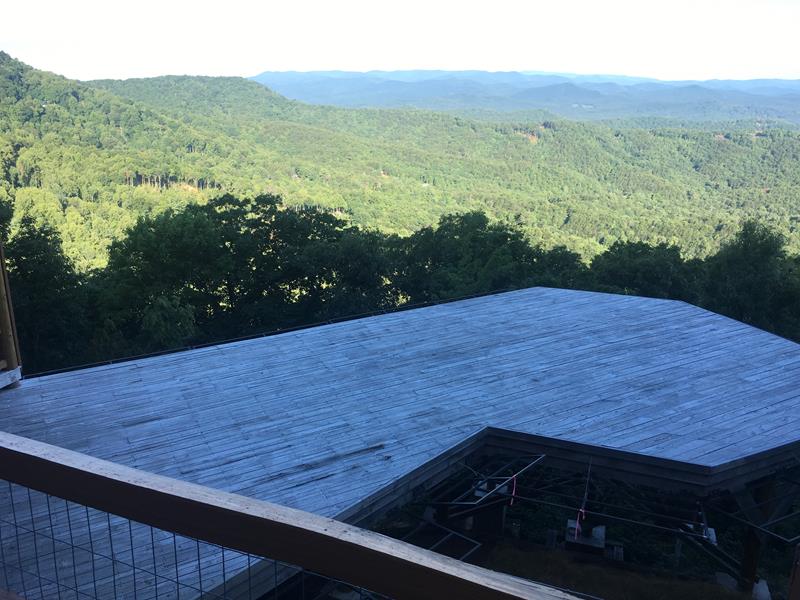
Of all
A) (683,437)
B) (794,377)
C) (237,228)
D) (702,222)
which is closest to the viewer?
(683,437)

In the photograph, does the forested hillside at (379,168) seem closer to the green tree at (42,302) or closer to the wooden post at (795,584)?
the green tree at (42,302)

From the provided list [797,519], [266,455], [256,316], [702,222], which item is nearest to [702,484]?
[266,455]

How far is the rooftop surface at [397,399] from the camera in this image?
634 cm

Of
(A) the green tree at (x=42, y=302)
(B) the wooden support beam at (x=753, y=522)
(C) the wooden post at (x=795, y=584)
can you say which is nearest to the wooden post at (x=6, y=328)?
(A) the green tree at (x=42, y=302)

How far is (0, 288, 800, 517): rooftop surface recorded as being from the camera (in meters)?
6.34

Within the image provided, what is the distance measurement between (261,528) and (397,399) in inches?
262

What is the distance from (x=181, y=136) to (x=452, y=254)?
275 feet

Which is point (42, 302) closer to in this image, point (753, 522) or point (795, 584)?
point (753, 522)

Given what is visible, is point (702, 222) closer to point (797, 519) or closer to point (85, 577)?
point (797, 519)

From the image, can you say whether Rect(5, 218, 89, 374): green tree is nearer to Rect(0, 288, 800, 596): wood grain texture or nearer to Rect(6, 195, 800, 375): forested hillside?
Rect(6, 195, 800, 375): forested hillside

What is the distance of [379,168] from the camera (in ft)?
346

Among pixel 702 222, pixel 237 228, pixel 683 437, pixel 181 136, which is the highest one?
pixel 181 136

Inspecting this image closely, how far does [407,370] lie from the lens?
857 centimetres

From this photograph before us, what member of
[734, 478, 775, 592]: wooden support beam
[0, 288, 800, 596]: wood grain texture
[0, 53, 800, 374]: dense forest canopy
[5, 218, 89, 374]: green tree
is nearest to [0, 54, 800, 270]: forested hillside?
[0, 53, 800, 374]: dense forest canopy
